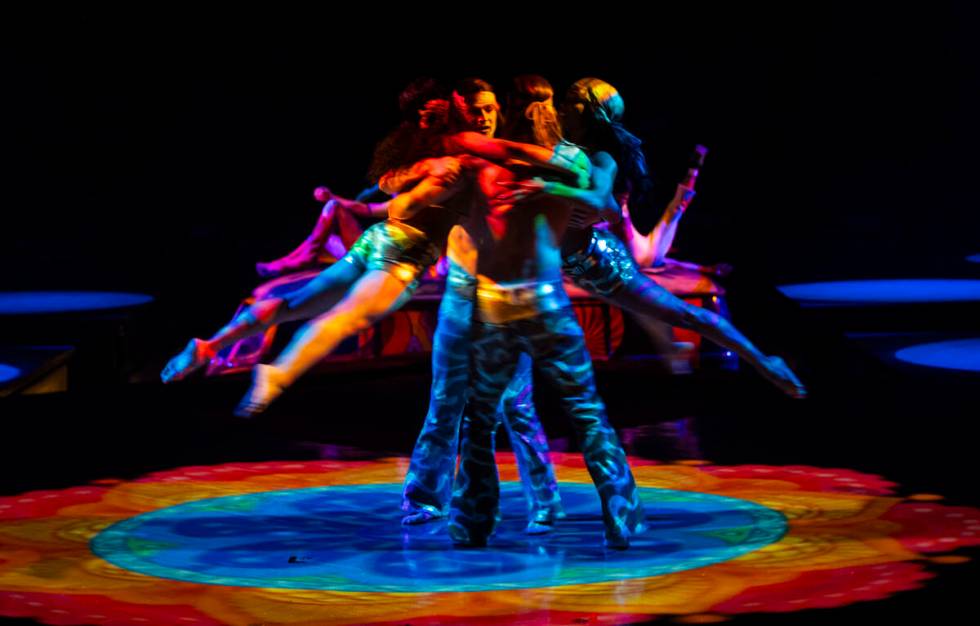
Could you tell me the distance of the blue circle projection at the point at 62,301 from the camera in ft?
31.4

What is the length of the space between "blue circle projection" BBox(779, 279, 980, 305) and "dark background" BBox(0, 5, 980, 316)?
0.41 meters

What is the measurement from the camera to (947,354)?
26.6ft

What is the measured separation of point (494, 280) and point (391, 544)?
2.67 feet

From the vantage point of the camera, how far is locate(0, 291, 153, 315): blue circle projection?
958cm

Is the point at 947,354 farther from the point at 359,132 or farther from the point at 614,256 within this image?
the point at 359,132

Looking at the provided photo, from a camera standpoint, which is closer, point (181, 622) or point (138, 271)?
point (181, 622)

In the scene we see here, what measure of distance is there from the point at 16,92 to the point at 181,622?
7.10 m

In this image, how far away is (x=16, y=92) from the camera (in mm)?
10523

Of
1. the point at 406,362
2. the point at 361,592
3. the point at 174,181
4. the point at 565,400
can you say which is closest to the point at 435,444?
the point at 565,400

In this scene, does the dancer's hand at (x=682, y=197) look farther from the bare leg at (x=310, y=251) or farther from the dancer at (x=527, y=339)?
the bare leg at (x=310, y=251)

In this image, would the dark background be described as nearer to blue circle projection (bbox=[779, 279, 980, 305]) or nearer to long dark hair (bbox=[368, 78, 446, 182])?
blue circle projection (bbox=[779, 279, 980, 305])

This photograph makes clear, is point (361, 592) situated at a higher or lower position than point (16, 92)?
lower

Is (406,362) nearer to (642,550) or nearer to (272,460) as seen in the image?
(272,460)

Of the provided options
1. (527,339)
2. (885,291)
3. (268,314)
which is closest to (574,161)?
(527,339)
